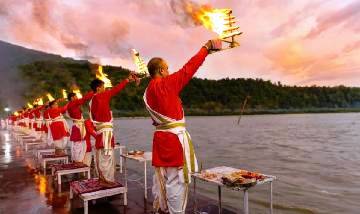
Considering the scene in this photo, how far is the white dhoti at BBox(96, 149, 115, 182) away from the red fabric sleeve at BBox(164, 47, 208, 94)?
3.25 m

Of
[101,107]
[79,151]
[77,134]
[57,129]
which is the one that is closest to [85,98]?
[101,107]

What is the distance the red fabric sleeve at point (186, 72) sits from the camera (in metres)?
4.21

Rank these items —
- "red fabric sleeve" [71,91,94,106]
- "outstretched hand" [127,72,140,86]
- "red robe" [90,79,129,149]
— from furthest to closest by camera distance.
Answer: "red fabric sleeve" [71,91,94,106]
"red robe" [90,79,129,149]
"outstretched hand" [127,72,140,86]

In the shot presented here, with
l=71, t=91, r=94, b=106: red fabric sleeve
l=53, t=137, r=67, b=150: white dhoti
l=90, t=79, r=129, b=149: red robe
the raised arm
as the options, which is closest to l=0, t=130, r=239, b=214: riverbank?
l=90, t=79, r=129, b=149: red robe

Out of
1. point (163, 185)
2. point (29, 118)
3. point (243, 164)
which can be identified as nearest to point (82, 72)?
point (29, 118)

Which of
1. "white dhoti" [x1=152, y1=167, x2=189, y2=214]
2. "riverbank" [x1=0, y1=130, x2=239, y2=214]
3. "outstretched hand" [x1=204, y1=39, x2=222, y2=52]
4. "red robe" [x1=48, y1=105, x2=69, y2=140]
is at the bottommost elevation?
"riverbank" [x1=0, y1=130, x2=239, y2=214]

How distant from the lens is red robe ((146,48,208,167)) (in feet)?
14.5

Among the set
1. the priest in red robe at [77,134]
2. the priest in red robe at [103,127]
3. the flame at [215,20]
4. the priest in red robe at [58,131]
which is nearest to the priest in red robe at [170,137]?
the flame at [215,20]

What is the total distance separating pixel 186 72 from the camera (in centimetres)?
430

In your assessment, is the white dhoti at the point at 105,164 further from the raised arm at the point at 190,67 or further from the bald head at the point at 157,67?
the raised arm at the point at 190,67

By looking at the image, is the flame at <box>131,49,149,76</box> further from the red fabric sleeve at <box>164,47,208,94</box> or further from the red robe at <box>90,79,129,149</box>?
the red fabric sleeve at <box>164,47,208,94</box>

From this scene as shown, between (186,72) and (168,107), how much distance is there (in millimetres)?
570

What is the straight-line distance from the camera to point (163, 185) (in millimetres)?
4988

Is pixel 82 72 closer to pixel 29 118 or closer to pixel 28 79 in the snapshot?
pixel 29 118
